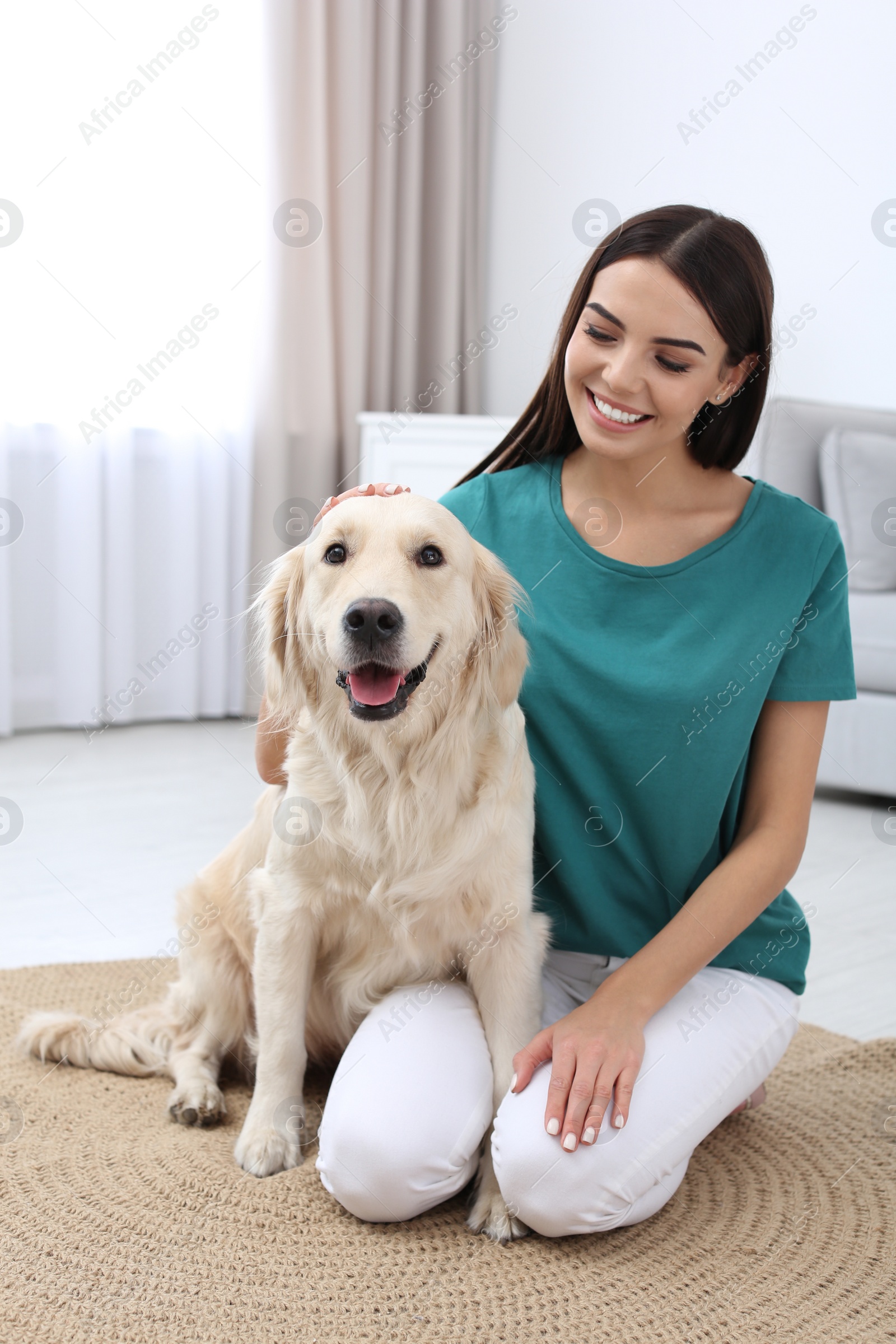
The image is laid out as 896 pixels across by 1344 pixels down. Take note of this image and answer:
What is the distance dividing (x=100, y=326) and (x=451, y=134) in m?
1.77

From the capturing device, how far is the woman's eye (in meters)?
1.37

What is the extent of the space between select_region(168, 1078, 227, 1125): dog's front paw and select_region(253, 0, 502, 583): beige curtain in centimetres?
301

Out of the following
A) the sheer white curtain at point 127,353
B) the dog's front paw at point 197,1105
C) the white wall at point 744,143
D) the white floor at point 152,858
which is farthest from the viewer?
the white wall at point 744,143

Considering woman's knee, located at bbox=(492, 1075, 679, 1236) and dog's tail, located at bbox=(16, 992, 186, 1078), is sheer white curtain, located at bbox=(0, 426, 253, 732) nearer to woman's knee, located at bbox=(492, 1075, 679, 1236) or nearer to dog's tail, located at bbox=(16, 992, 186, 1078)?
dog's tail, located at bbox=(16, 992, 186, 1078)

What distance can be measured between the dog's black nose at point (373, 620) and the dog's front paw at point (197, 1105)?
724mm

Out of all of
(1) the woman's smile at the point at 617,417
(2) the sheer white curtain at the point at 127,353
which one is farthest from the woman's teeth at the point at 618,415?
(2) the sheer white curtain at the point at 127,353

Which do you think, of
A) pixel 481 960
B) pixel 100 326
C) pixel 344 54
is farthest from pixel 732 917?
pixel 344 54

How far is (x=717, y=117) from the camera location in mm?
4008

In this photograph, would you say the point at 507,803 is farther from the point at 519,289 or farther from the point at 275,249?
the point at 519,289


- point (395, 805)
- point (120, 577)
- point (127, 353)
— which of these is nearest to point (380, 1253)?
point (395, 805)

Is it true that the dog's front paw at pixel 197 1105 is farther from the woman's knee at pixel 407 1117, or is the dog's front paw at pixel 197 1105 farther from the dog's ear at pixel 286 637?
the dog's ear at pixel 286 637

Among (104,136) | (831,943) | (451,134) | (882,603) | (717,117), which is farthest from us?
(451,134)

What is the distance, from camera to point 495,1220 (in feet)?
4.30

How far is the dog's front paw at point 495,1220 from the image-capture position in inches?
51.3
